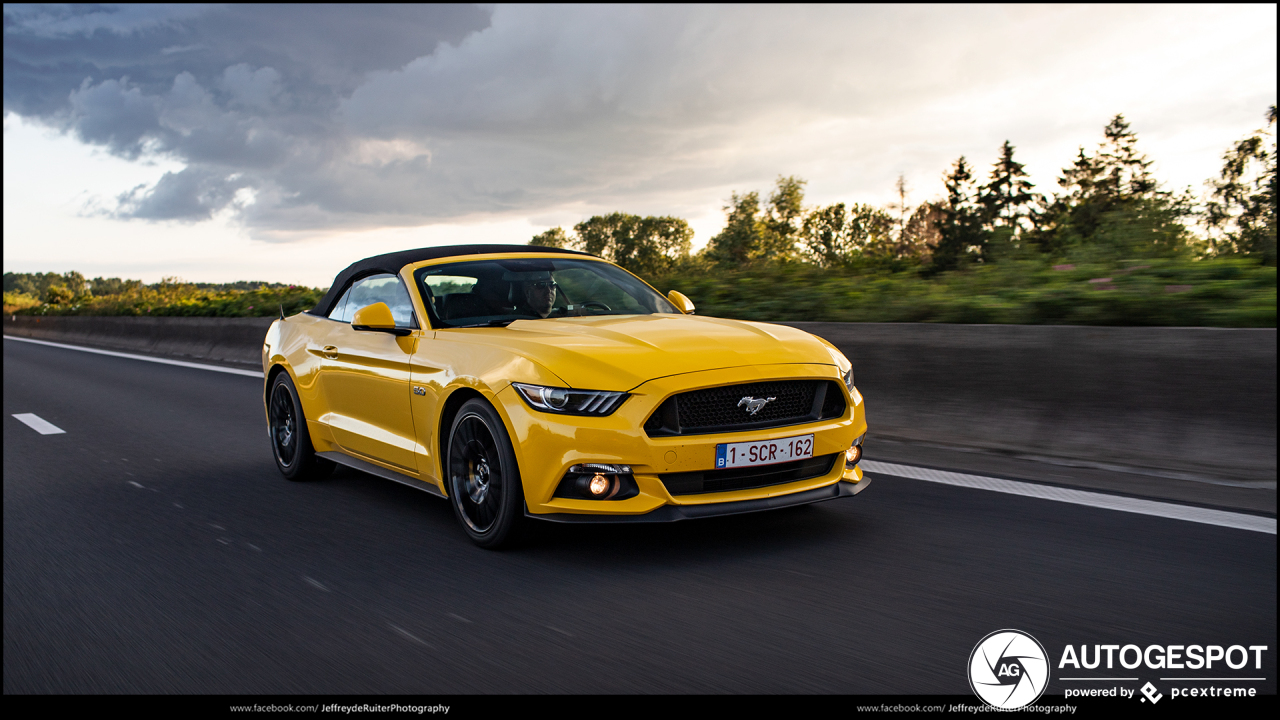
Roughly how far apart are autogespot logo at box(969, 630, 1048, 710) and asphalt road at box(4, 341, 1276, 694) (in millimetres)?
55

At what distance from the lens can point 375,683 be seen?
3.18 metres

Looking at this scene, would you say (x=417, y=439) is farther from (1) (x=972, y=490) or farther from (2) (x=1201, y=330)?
(2) (x=1201, y=330)

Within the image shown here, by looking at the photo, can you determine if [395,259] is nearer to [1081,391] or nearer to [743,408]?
[743,408]

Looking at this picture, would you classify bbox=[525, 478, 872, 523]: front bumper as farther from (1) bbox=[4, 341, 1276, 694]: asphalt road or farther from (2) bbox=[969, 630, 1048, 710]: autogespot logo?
(2) bbox=[969, 630, 1048, 710]: autogespot logo

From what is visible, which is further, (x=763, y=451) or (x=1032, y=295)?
(x=1032, y=295)

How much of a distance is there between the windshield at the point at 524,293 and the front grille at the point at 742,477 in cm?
153

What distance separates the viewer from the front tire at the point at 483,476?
4.48 m

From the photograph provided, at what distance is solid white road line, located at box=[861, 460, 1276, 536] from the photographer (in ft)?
15.5

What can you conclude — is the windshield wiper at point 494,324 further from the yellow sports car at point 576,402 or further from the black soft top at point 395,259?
the black soft top at point 395,259

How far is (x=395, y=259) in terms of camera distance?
20.0ft

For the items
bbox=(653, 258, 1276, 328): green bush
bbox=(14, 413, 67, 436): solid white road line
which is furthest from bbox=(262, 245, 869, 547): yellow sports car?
bbox=(14, 413, 67, 436): solid white road line

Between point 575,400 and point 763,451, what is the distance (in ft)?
2.81

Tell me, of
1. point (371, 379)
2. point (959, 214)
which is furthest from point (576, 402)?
point (959, 214)
